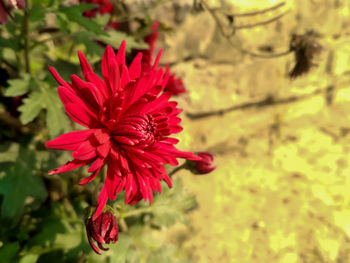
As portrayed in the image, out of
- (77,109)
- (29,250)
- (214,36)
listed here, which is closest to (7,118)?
(29,250)

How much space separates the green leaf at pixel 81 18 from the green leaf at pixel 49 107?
22cm

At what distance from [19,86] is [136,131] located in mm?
473

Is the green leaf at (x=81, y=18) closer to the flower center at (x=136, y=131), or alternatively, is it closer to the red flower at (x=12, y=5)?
the red flower at (x=12, y=5)

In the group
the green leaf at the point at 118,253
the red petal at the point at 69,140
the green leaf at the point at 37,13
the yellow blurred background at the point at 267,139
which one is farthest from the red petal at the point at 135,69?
the yellow blurred background at the point at 267,139

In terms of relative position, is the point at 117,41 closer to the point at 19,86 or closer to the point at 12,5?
the point at 19,86

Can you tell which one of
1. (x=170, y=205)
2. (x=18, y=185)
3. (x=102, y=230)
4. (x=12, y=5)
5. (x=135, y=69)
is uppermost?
(x=12, y=5)

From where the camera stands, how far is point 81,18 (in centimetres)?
90

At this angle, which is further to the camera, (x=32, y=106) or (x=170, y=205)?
(x=170, y=205)

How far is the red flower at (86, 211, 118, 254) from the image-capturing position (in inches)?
26.2

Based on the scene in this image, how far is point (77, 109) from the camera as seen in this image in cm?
60

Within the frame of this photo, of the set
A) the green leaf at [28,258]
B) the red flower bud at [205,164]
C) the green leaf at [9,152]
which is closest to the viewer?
the red flower bud at [205,164]

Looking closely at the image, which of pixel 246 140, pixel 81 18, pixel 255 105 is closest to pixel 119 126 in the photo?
pixel 81 18

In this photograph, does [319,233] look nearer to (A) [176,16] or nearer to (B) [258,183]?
(B) [258,183]

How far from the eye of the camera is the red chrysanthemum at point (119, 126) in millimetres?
610
